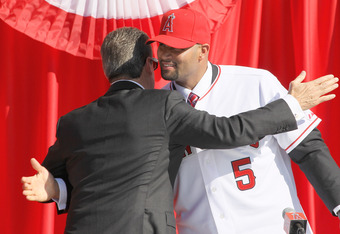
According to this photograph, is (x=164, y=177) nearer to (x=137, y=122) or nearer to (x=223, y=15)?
(x=137, y=122)

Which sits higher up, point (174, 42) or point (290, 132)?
point (174, 42)

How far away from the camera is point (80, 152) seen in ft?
4.18

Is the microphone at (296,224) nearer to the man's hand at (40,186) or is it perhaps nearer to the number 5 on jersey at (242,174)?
the number 5 on jersey at (242,174)

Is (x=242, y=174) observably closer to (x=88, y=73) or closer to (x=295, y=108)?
(x=295, y=108)

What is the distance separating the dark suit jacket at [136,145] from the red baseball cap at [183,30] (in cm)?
19

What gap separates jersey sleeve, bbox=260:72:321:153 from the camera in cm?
138

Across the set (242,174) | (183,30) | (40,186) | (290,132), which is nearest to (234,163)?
(242,174)

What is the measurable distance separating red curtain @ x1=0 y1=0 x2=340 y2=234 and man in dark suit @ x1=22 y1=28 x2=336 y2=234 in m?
0.68

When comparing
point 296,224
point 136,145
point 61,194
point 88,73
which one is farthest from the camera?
point 88,73

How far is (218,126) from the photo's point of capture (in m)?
1.25

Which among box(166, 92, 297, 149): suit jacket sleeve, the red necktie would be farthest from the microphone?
the red necktie

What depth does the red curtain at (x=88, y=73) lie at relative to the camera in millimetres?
1960

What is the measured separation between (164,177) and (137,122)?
5.9 inches

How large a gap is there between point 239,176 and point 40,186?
1.68 ft
